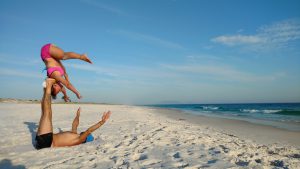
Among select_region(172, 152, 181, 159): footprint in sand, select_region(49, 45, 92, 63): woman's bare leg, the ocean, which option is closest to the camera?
select_region(172, 152, 181, 159): footprint in sand

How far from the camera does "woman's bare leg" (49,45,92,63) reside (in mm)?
4867

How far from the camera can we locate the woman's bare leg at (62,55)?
4.87 meters

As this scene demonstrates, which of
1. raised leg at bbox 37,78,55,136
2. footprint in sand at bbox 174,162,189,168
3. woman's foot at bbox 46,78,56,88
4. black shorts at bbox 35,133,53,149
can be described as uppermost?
woman's foot at bbox 46,78,56,88

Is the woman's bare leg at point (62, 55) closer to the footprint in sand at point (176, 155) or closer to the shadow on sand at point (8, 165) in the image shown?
the shadow on sand at point (8, 165)

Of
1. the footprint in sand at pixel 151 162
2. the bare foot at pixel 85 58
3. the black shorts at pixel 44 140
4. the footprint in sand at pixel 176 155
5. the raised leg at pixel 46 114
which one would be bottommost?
the footprint in sand at pixel 151 162

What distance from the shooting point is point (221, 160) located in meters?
3.91

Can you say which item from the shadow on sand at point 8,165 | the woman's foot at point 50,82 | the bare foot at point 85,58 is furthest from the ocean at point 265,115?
the shadow on sand at point 8,165

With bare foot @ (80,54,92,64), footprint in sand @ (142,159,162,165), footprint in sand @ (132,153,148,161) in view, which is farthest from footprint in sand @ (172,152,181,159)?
bare foot @ (80,54,92,64)

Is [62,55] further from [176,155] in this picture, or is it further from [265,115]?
[265,115]

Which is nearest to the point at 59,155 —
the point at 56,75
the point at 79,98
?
the point at 79,98

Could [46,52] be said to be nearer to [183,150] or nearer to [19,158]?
[19,158]

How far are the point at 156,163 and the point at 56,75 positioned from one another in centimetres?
245

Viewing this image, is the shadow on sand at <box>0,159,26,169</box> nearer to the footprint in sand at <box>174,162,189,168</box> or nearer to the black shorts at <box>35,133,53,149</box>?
the black shorts at <box>35,133,53,149</box>

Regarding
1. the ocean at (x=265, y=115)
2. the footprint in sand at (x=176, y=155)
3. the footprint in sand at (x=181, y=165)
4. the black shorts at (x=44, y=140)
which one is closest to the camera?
the footprint in sand at (x=181, y=165)
